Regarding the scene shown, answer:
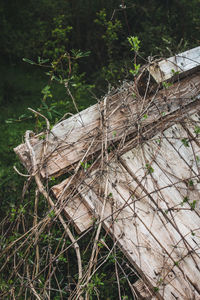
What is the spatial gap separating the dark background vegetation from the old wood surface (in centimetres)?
198

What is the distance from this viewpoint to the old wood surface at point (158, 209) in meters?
1.90

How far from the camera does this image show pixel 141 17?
617 cm

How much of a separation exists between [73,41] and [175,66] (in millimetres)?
5024

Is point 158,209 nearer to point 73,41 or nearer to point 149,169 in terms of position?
point 149,169

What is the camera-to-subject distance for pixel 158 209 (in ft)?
6.82

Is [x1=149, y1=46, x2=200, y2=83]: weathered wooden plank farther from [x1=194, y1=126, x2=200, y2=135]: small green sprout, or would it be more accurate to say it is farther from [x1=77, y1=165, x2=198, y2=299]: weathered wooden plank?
[x1=77, y1=165, x2=198, y2=299]: weathered wooden plank

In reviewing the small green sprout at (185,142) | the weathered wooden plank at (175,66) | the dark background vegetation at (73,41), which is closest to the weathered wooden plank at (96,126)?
the weathered wooden plank at (175,66)

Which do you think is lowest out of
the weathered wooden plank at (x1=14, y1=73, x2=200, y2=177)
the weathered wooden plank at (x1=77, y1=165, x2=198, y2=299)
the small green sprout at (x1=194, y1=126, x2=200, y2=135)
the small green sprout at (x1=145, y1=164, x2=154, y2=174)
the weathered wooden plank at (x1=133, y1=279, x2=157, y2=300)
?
the weathered wooden plank at (x1=133, y1=279, x2=157, y2=300)

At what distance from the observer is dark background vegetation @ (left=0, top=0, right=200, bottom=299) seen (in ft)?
15.9

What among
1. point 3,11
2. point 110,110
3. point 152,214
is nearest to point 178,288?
point 152,214

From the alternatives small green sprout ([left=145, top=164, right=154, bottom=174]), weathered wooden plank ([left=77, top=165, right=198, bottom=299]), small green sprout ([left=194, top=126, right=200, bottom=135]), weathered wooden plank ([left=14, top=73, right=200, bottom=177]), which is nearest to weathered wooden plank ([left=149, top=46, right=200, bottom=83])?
weathered wooden plank ([left=14, top=73, right=200, bottom=177])

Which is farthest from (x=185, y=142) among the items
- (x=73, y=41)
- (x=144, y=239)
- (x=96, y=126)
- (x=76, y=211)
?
(x=73, y=41)

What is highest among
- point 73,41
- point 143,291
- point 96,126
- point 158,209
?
point 73,41

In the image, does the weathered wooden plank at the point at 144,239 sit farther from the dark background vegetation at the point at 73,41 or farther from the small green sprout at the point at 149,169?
the dark background vegetation at the point at 73,41
